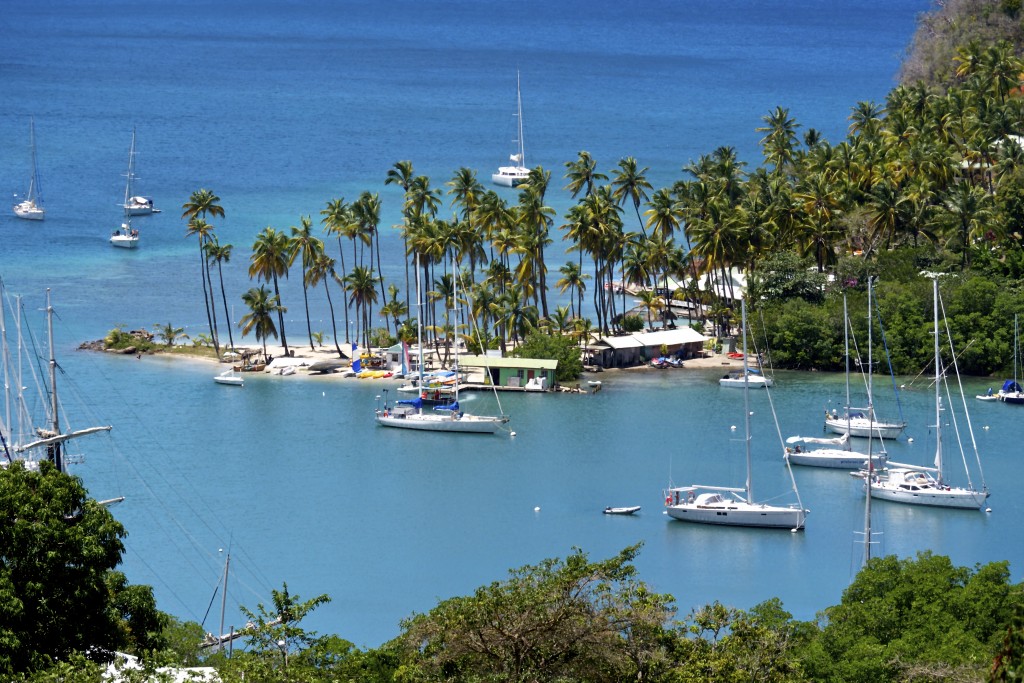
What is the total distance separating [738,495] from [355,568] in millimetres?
17680

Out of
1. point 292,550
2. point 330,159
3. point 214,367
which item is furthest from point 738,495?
point 330,159

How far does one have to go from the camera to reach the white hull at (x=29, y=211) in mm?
142000

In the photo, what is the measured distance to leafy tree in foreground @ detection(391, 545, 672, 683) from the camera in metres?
40.4

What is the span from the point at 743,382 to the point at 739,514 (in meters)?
20.1

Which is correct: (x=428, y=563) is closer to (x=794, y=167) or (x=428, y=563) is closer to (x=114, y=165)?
(x=794, y=167)

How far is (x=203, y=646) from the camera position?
53.9m

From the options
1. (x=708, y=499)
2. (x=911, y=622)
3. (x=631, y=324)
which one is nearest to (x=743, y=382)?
(x=631, y=324)

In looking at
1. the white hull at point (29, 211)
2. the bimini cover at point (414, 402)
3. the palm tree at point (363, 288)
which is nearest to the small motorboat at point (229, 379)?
the palm tree at point (363, 288)

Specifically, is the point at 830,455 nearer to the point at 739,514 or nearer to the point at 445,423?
the point at 739,514

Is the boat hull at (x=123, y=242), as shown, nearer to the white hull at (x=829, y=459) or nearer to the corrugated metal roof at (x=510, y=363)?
the corrugated metal roof at (x=510, y=363)

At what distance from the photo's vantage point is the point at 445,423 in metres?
87.8

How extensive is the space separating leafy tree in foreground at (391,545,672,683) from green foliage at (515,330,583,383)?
172 ft

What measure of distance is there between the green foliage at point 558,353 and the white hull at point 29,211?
61.2 m

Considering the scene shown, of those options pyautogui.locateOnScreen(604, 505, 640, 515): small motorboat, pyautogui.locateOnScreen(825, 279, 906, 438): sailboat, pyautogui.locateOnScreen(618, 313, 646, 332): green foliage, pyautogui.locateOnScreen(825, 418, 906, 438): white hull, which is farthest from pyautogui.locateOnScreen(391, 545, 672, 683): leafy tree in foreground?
pyautogui.locateOnScreen(618, 313, 646, 332): green foliage
